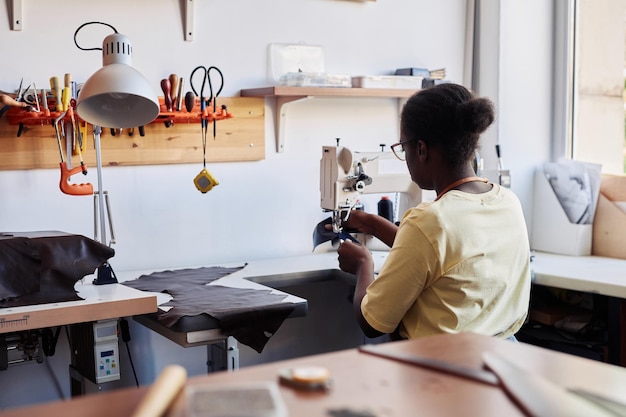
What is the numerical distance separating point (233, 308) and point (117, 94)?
2.13 feet

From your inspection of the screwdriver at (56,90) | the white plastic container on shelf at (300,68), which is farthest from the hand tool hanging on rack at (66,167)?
the white plastic container on shelf at (300,68)

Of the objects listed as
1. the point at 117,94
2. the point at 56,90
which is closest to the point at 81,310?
the point at 117,94

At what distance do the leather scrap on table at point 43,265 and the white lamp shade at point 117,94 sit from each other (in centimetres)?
40

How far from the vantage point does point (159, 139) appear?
9.11ft

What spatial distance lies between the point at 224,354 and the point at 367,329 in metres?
0.57

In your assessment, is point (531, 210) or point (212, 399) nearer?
point (212, 399)

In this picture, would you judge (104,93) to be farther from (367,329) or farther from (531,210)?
(531,210)

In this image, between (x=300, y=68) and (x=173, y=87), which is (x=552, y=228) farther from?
(x=173, y=87)

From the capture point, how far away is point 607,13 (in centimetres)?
337

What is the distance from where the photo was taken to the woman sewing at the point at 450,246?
1695 millimetres

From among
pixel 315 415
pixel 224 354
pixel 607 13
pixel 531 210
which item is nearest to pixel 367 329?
pixel 224 354

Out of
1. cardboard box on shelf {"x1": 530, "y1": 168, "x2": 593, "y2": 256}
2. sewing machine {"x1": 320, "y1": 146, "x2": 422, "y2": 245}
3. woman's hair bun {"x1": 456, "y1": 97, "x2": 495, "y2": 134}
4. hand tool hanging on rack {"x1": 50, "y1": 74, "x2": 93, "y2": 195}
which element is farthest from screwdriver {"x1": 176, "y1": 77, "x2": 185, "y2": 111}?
cardboard box on shelf {"x1": 530, "y1": 168, "x2": 593, "y2": 256}

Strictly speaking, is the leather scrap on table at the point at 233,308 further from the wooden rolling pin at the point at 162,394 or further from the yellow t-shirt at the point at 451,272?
the wooden rolling pin at the point at 162,394

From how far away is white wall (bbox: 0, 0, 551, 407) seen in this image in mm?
2592
